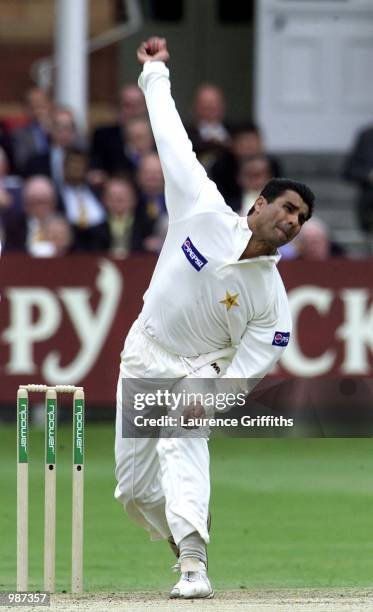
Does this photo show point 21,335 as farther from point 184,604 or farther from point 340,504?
point 184,604

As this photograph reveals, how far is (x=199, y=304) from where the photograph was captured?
27.0ft

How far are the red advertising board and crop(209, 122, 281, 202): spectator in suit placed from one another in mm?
1330

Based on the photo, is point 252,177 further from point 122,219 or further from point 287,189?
point 287,189

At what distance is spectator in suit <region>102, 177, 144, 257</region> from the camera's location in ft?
49.3

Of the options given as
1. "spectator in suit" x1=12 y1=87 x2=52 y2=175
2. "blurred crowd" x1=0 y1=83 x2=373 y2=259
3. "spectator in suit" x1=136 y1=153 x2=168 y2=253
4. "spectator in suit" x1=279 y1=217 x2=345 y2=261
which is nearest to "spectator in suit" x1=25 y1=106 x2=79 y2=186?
"blurred crowd" x1=0 y1=83 x2=373 y2=259

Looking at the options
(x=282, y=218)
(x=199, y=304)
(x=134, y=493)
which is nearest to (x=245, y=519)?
(x=134, y=493)

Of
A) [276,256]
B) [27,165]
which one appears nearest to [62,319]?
[27,165]

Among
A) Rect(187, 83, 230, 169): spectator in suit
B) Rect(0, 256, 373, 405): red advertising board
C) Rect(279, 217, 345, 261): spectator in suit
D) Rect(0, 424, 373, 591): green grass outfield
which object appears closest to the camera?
Rect(0, 424, 373, 591): green grass outfield

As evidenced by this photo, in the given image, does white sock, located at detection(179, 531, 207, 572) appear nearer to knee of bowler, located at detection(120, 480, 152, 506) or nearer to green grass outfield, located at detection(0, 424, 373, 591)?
knee of bowler, located at detection(120, 480, 152, 506)

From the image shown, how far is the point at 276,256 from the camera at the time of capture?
8211mm

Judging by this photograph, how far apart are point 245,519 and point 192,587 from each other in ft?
10.7

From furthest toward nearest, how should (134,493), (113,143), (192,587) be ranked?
(113,143) → (134,493) → (192,587)

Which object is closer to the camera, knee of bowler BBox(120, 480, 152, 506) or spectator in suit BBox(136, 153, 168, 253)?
knee of bowler BBox(120, 480, 152, 506)

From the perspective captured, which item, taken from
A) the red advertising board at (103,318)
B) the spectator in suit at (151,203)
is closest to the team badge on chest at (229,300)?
the red advertising board at (103,318)
